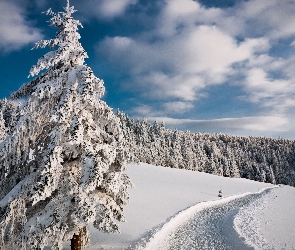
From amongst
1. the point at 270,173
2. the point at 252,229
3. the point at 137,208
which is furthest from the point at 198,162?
the point at 252,229

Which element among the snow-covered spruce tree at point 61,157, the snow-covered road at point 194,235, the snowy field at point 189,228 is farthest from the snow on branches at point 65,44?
the snow-covered road at point 194,235

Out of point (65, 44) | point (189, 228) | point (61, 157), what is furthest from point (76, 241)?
point (189, 228)

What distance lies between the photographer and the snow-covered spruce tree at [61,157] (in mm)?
10508

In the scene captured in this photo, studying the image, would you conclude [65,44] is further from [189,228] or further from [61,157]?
[189,228]

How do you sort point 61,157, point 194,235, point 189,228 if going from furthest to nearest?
point 189,228 < point 194,235 < point 61,157

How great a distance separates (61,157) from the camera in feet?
36.8

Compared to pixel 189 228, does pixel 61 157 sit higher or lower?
higher

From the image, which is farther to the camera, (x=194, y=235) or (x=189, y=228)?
(x=189, y=228)

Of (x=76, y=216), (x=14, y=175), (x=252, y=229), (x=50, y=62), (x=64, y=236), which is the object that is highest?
(x=50, y=62)

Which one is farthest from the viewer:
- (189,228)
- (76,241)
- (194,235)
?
(189,228)

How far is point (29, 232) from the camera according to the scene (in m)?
10.4

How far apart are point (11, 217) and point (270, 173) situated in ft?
Result: 413

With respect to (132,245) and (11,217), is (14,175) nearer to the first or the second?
(11,217)

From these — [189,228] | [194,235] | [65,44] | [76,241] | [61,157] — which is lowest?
[194,235]
